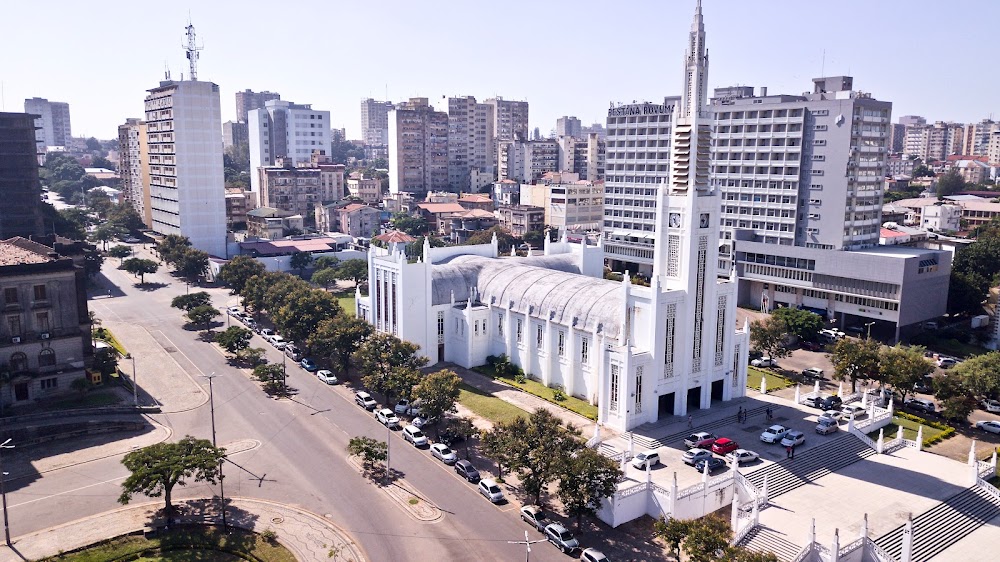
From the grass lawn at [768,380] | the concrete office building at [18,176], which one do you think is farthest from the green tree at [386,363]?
the concrete office building at [18,176]

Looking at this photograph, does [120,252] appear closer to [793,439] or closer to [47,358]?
[47,358]

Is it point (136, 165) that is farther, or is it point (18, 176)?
point (136, 165)

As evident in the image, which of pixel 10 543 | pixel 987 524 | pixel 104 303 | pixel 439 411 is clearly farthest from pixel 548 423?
pixel 104 303

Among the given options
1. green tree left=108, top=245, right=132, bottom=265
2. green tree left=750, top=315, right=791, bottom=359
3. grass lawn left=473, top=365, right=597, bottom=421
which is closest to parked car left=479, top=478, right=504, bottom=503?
grass lawn left=473, top=365, right=597, bottom=421

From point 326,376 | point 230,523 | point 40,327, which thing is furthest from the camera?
point 326,376

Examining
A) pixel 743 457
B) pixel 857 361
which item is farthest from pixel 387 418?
pixel 857 361

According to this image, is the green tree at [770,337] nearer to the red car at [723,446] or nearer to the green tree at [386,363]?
the red car at [723,446]
